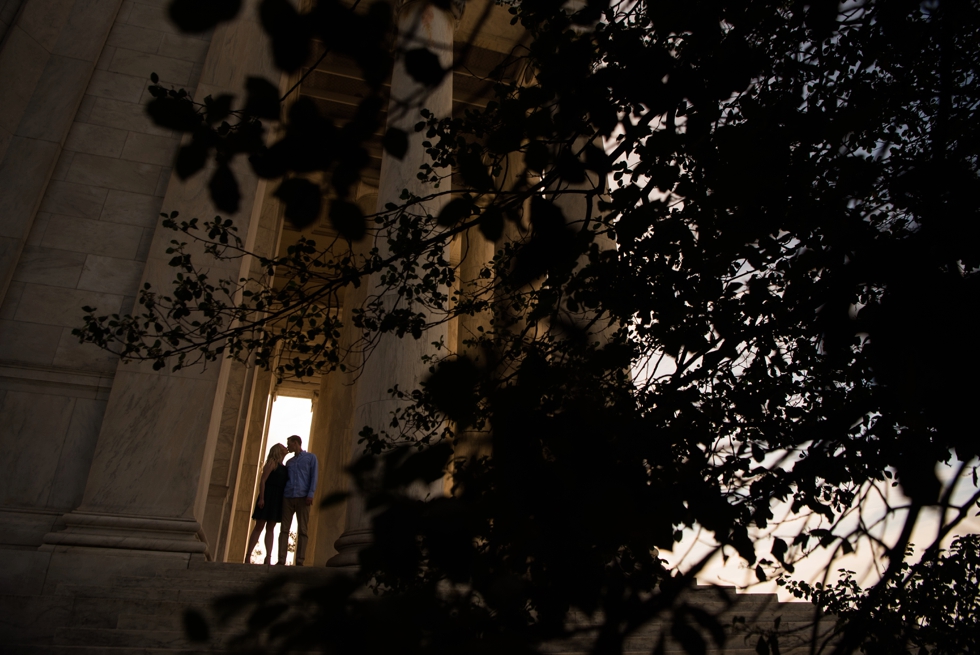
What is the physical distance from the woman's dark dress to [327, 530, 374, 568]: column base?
907 centimetres

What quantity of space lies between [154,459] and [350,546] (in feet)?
31.6

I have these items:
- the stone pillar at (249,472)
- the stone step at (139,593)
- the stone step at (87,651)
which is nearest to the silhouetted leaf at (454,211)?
the stone step at (87,651)

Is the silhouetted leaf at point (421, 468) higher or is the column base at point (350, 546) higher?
the column base at point (350, 546)

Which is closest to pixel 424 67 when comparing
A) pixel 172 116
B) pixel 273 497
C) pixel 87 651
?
pixel 172 116

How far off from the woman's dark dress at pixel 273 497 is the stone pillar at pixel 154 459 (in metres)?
10.0

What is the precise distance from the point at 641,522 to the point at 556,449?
1.13 metres

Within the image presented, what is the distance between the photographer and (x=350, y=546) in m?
31.1

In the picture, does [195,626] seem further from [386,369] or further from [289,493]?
[289,493]

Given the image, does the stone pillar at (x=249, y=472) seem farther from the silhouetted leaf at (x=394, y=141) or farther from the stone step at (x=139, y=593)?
the silhouetted leaf at (x=394, y=141)

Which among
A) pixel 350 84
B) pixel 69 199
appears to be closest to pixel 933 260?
pixel 69 199

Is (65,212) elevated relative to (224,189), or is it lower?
elevated

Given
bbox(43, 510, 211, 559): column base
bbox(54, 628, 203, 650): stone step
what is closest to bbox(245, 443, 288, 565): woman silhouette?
bbox(43, 510, 211, 559): column base

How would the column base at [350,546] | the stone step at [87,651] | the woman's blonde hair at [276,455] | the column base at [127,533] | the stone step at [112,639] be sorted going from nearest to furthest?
the stone step at [87,651], the stone step at [112,639], the column base at [127,533], the column base at [350,546], the woman's blonde hair at [276,455]

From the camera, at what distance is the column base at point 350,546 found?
30.0m
